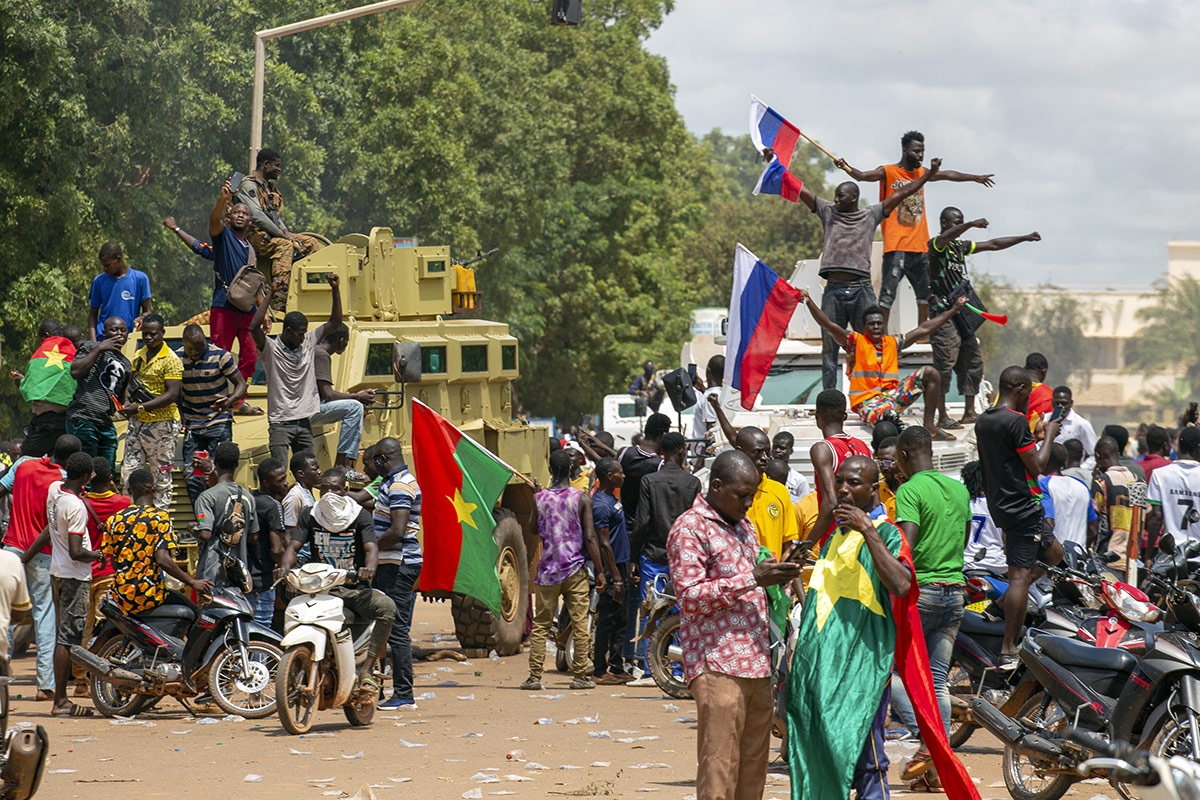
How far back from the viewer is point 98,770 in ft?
31.9

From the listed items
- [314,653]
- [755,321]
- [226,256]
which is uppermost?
[226,256]

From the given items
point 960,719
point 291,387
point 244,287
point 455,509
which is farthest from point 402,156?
point 960,719

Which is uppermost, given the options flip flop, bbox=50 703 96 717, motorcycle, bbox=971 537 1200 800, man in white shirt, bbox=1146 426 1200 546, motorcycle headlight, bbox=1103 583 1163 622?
man in white shirt, bbox=1146 426 1200 546

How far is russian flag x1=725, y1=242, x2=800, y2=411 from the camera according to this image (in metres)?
14.7

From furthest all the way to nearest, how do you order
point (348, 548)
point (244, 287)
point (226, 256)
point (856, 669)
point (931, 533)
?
1. point (226, 256)
2. point (244, 287)
3. point (348, 548)
4. point (931, 533)
5. point (856, 669)

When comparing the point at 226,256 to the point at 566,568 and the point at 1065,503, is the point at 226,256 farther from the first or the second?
the point at 1065,503

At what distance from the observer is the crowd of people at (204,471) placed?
11.6 m

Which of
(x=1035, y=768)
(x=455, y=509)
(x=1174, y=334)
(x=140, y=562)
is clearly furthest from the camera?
(x=1174, y=334)

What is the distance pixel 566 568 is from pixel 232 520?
8.52 ft

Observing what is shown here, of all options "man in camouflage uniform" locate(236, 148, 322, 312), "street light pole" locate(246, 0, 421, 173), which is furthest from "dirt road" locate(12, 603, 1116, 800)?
"street light pole" locate(246, 0, 421, 173)

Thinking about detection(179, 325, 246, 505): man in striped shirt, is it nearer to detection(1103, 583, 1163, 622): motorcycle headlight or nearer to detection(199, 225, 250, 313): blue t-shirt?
detection(199, 225, 250, 313): blue t-shirt

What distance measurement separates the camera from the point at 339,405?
557 inches

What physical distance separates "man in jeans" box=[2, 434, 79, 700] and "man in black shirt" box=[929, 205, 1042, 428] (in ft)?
23.9

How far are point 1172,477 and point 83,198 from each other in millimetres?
13962
